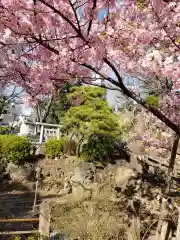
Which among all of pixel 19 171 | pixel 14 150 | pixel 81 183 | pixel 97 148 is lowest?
pixel 81 183

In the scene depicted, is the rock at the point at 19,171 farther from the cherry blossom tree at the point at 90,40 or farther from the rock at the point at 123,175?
the cherry blossom tree at the point at 90,40

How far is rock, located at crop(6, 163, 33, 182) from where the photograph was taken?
1092cm

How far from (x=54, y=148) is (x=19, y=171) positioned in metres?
1.65

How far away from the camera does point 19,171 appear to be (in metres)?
11.2

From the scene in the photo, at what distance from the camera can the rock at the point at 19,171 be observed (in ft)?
35.8

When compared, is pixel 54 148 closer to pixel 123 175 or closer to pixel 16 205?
pixel 16 205

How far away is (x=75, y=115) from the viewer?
1202cm

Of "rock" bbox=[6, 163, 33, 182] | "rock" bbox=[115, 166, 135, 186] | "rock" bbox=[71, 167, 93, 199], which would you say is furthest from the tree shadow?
"rock" bbox=[115, 166, 135, 186]

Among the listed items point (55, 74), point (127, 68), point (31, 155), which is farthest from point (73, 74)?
point (31, 155)

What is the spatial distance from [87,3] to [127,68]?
0.99 meters

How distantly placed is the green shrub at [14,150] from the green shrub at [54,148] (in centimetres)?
79

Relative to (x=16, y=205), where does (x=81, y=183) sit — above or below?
above

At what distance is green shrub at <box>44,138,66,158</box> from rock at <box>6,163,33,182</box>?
90 cm

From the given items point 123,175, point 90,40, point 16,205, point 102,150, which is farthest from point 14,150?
point 90,40
